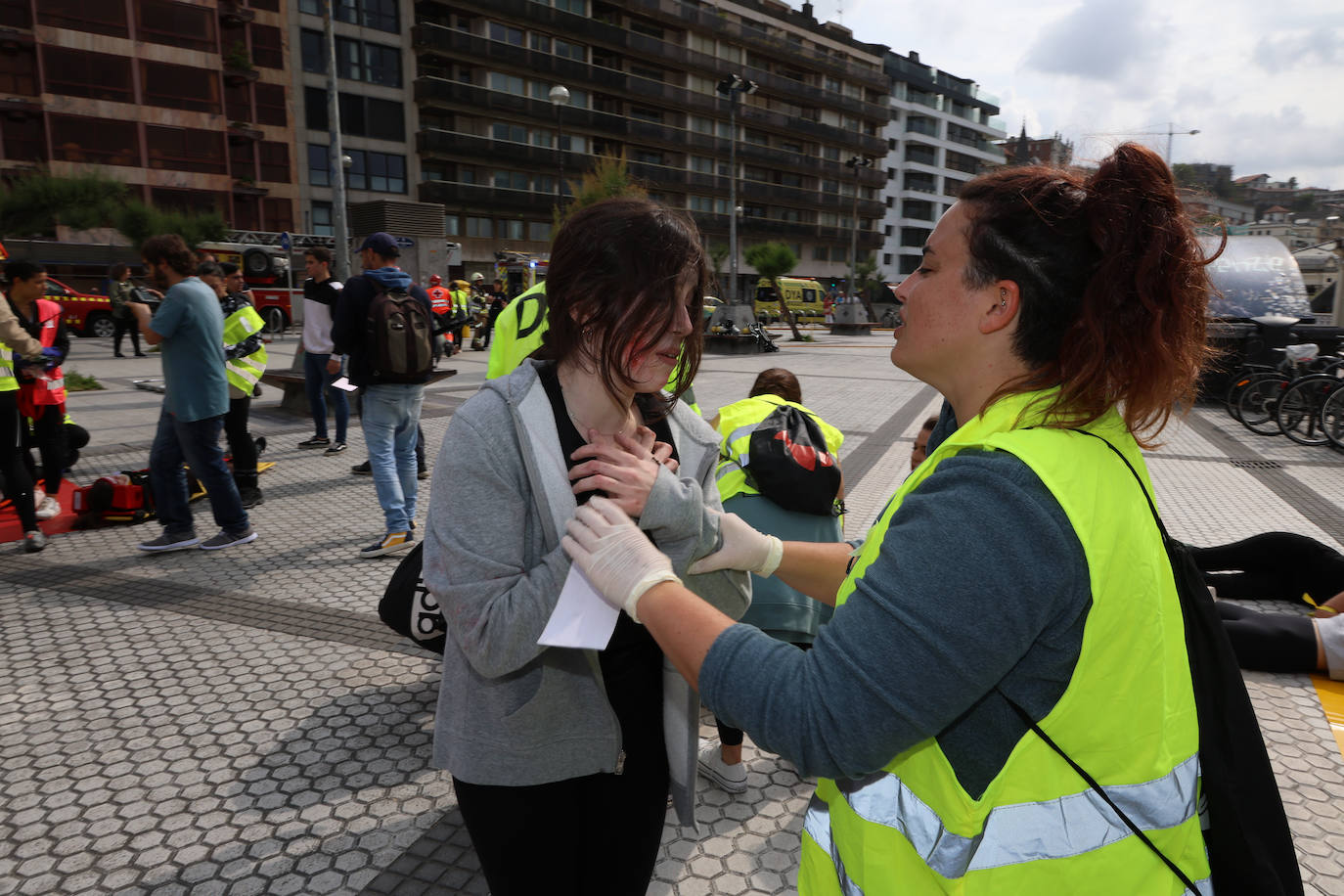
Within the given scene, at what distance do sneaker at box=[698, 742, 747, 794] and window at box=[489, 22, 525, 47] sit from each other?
48.9m

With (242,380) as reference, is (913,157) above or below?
above

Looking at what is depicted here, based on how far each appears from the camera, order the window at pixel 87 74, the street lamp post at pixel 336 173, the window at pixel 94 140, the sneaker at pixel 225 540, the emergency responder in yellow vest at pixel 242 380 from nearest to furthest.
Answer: the sneaker at pixel 225 540
the emergency responder in yellow vest at pixel 242 380
the street lamp post at pixel 336 173
the window at pixel 87 74
the window at pixel 94 140

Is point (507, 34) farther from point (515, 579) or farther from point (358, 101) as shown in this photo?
point (515, 579)

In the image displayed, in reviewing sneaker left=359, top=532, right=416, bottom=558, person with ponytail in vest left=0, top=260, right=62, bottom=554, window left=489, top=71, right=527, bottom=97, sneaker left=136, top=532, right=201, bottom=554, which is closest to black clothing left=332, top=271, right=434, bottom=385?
sneaker left=359, top=532, right=416, bottom=558

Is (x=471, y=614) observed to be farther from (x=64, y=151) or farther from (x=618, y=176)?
(x=64, y=151)

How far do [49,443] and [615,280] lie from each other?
6.56 metres

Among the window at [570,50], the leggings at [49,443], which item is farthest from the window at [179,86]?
the leggings at [49,443]

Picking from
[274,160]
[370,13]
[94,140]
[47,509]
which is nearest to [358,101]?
[370,13]

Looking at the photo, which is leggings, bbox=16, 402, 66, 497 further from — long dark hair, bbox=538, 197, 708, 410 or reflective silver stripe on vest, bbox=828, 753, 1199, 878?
reflective silver stripe on vest, bbox=828, 753, 1199, 878

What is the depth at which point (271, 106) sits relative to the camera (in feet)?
127

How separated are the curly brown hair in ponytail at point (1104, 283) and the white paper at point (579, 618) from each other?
0.68 meters

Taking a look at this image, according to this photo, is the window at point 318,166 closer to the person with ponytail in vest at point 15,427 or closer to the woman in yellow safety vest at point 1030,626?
the person with ponytail in vest at point 15,427

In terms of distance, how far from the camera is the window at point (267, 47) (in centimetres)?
3822

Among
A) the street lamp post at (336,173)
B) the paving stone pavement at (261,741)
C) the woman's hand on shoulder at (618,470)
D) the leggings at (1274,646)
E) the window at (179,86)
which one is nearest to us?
the woman's hand on shoulder at (618,470)
